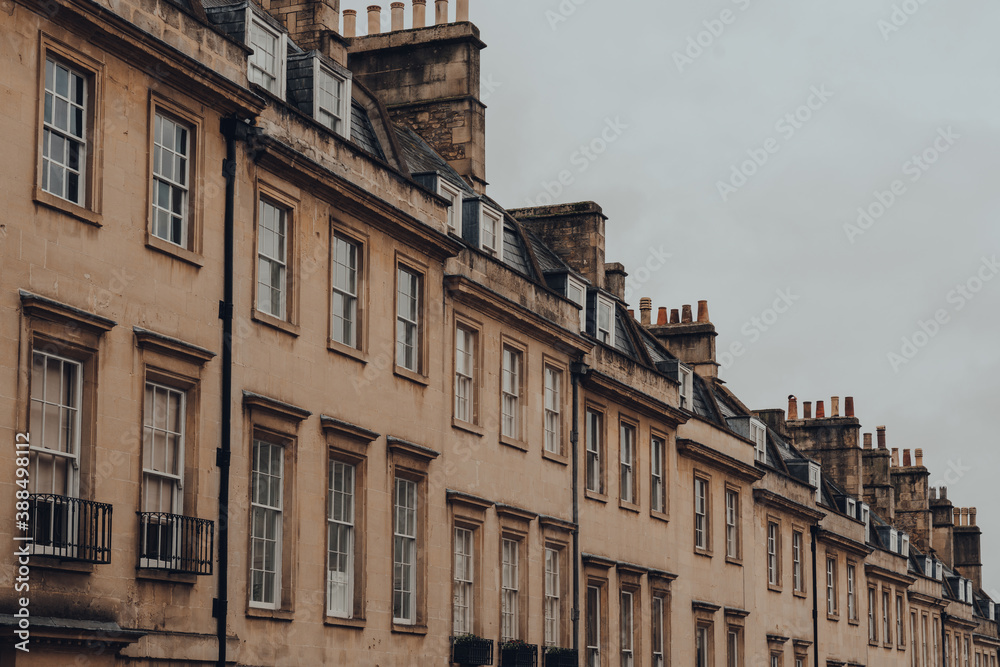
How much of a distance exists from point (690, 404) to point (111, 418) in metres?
25.1

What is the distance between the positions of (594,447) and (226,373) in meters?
15.2

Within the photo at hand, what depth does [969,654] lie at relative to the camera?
3150 inches

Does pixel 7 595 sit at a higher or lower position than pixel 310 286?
lower

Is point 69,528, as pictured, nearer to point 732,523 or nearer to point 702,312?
point 732,523

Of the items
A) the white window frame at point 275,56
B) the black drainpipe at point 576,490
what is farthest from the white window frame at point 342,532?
the black drainpipe at point 576,490

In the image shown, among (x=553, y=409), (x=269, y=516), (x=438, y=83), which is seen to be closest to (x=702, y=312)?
(x=438, y=83)

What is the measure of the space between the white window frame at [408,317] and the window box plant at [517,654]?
6099mm

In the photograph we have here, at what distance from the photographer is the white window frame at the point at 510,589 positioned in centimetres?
3048

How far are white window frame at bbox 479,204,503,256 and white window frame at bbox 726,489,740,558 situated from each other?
14578 millimetres

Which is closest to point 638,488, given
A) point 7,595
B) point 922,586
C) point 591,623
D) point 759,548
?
point 591,623

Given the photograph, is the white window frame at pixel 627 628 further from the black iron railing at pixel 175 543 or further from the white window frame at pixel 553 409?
the black iron railing at pixel 175 543

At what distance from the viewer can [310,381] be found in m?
24.1

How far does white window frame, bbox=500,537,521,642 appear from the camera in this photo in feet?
100

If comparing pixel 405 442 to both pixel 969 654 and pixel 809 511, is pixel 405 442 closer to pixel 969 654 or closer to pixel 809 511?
pixel 809 511
